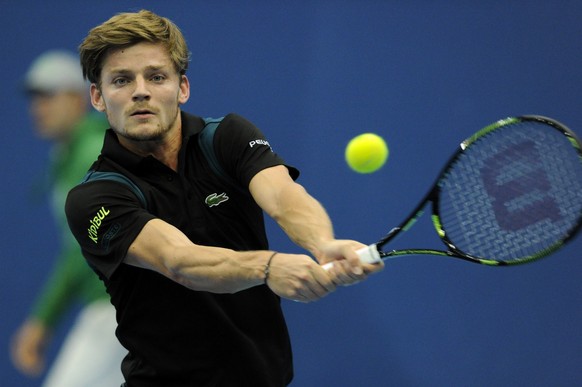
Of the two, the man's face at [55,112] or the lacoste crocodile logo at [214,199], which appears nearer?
the lacoste crocodile logo at [214,199]

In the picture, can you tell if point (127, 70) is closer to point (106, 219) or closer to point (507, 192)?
point (106, 219)

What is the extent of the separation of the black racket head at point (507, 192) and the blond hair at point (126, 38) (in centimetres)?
75

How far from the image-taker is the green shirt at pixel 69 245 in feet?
11.1

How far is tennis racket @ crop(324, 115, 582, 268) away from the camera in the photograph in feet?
6.48

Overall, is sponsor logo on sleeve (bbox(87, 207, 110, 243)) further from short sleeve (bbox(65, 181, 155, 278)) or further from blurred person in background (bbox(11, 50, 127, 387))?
blurred person in background (bbox(11, 50, 127, 387))

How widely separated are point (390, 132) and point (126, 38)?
5.61ft

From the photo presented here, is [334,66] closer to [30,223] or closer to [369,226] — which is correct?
[369,226]

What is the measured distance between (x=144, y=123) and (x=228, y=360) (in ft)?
1.96

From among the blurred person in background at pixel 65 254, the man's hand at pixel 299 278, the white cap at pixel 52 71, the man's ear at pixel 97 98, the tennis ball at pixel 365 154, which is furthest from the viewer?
the white cap at pixel 52 71

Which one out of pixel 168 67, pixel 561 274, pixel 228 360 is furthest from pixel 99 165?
pixel 561 274

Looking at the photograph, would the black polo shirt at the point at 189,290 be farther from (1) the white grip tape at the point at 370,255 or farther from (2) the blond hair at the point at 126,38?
(1) the white grip tape at the point at 370,255

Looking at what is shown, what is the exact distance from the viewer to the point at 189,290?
2.03 metres

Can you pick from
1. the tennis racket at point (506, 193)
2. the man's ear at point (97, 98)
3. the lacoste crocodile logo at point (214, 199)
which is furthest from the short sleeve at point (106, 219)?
the tennis racket at point (506, 193)

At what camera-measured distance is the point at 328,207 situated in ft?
11.7
